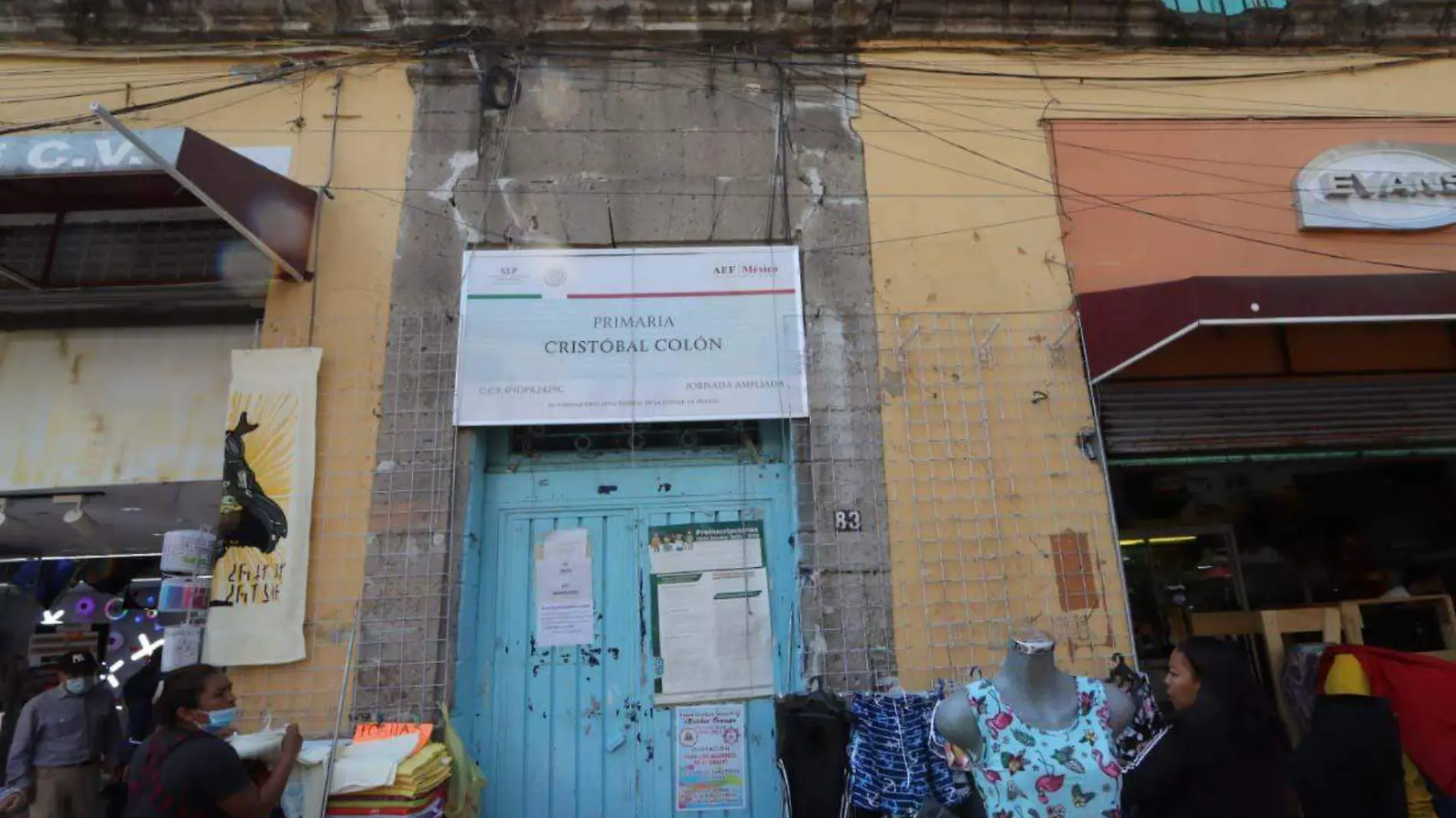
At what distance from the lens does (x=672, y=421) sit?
4.97 metres

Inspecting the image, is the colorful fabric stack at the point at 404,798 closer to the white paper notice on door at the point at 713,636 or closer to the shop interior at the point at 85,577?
the white paper notice on door at the point at 713,636

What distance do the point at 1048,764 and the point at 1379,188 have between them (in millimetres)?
5206

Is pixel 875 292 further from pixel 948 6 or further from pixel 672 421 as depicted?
pixel 948 6

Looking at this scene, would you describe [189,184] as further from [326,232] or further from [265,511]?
[265,511]

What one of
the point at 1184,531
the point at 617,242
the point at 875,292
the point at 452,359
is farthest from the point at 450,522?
the point at 1184,531

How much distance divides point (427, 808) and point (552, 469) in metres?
1.96

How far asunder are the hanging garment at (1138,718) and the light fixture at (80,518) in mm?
6517

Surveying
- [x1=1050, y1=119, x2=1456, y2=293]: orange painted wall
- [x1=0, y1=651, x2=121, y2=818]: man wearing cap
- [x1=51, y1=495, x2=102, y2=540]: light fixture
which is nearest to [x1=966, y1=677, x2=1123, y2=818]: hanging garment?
[x1=1050, y1=119, x2=1456, y2=293]: orange painted wall

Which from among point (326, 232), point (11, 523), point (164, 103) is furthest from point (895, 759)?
point (11, 523)

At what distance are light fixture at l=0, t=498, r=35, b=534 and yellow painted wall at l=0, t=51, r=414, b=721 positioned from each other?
1888mm

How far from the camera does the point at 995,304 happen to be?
5180mm

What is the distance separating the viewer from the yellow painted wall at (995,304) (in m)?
4.67

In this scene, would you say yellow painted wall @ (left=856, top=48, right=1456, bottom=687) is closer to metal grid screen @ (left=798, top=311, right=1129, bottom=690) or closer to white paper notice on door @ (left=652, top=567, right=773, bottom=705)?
metal grid screen @ (left=798, top=311, right=1129, bottom=690)

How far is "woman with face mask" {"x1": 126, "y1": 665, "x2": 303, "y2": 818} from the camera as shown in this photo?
2857mm
